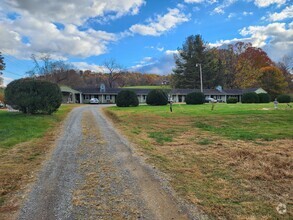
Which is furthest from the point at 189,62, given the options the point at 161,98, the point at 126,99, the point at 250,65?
the point at 126,99

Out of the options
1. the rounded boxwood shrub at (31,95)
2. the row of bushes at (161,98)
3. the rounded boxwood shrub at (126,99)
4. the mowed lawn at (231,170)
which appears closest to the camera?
the mowed lawn at (231,170)

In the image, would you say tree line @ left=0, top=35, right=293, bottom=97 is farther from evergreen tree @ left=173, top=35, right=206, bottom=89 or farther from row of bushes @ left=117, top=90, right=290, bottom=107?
row of bushes @ left=117, top=90, right=290, bottom=107

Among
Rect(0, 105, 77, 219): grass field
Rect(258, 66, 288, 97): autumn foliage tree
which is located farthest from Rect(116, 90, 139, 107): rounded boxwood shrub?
Rect(258, 66, 288, 97): autumn foliage tree

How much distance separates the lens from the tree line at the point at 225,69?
224ft

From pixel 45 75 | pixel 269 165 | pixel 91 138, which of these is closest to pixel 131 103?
pixel 91 138

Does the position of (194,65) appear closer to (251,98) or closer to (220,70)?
(220,70)

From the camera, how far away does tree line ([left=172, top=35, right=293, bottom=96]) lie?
6838cm

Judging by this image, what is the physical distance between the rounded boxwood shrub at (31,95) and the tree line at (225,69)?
5552 cm

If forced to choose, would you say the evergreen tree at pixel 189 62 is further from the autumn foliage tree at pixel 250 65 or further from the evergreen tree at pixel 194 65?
the autumn foliage tree at pixel 250 65

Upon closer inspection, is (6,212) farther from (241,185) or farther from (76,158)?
(241,185)

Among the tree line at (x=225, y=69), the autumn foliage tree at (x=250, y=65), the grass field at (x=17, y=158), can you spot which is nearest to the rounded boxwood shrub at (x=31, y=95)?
the grass field at (x=17, y=158)

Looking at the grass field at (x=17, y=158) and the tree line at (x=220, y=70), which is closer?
the grass field at (x=17, y=158)

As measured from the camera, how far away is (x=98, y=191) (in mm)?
4590

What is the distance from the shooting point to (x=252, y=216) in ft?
12.0
